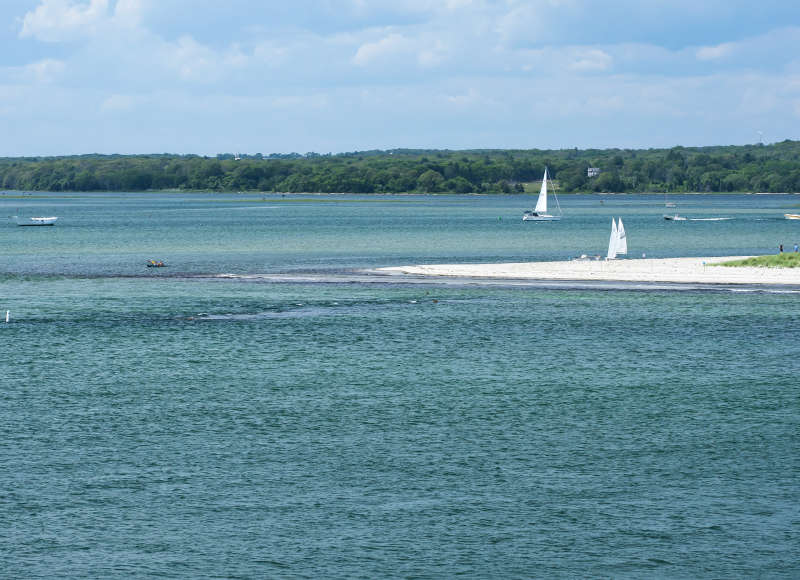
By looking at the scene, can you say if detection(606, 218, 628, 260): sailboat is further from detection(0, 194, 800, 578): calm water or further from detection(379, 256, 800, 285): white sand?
detection(0, 194, 800, 578): calm water

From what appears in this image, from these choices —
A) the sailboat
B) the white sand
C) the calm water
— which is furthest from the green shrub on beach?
the calm water

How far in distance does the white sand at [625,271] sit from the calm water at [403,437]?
957 cm

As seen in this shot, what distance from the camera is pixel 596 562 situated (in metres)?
30.2

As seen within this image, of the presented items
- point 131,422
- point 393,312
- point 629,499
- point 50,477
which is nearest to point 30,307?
point 393,312

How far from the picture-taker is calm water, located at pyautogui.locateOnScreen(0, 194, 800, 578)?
102ft

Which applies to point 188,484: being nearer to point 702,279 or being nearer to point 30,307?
point 30,307

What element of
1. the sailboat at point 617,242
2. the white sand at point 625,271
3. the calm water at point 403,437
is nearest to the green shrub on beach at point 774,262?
the white sand at point 625,271

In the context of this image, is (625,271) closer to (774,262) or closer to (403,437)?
(774,262)

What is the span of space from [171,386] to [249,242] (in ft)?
403

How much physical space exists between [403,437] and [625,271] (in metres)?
68.0

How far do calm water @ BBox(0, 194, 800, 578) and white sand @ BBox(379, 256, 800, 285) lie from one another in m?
9.57

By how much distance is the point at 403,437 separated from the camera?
4403 cm

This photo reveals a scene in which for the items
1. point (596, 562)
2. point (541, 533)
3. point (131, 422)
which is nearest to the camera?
point (596, 562)

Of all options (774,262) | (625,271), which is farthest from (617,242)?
(774,262)
